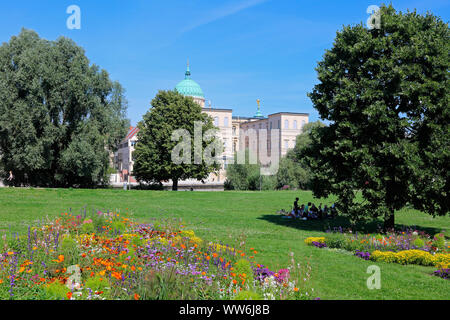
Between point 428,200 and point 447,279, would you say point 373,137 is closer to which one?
point 428,200

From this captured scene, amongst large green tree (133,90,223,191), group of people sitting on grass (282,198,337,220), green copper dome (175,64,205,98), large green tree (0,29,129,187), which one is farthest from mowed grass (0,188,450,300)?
green copper dome (175,64,205,98)

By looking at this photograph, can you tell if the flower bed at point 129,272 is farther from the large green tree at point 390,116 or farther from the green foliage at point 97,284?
the large green tree at point 390,116

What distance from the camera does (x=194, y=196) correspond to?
3694 cm

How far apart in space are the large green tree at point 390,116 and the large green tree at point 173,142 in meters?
28.6

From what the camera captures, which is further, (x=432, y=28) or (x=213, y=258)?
(x=432, y=28)

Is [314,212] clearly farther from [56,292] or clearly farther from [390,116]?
[56,292]

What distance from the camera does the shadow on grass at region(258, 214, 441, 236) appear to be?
65.9 ft

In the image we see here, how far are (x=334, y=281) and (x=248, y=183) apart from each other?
43.5 meters

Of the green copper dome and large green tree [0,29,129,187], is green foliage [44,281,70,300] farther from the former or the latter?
the green copper dome

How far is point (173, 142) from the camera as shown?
45281mm

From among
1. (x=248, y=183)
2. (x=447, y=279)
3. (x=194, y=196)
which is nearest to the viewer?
(x=447, y=279)

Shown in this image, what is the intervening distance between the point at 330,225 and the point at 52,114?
28.8 m
